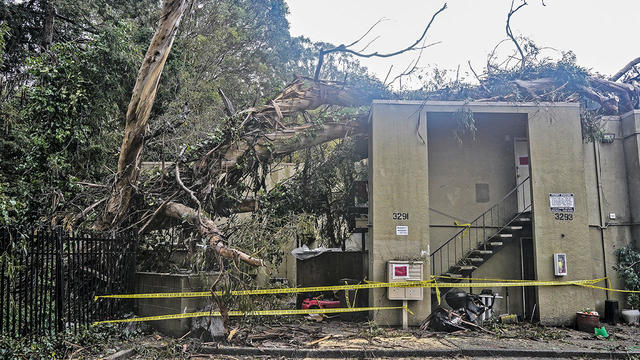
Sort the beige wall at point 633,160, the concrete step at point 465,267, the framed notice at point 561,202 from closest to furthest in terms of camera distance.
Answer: the framed notice at point 561,202
the concrete step at point 465,267
the beige wall at point 633,160

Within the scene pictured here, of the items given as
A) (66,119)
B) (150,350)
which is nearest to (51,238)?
(150,350)

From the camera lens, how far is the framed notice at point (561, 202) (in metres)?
10.6

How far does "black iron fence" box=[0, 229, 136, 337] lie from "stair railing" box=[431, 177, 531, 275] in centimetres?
775

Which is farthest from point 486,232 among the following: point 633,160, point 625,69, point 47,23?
point 47,23

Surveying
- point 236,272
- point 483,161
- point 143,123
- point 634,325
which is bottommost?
point 634,325

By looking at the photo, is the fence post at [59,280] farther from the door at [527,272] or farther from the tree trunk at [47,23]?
the tree trunk at [47,23]

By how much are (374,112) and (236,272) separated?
510cm

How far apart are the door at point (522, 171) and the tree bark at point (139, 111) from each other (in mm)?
9435

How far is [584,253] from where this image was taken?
10477mm

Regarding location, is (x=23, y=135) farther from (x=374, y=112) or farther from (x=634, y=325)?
(x=634, y=325)

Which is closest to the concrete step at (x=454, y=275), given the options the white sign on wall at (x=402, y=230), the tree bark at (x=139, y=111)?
the white sign on wall at (x=402, y=230)

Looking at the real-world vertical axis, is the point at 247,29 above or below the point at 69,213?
above

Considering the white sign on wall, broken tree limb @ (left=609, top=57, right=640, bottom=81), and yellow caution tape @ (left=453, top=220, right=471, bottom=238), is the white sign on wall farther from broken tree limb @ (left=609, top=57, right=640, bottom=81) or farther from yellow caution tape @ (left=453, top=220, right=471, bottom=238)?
broken tree limb @ (left=609, top=57, right=640, bottom=81)

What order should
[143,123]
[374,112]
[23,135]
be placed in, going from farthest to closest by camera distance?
[23,135], [374,112], [143,123]
